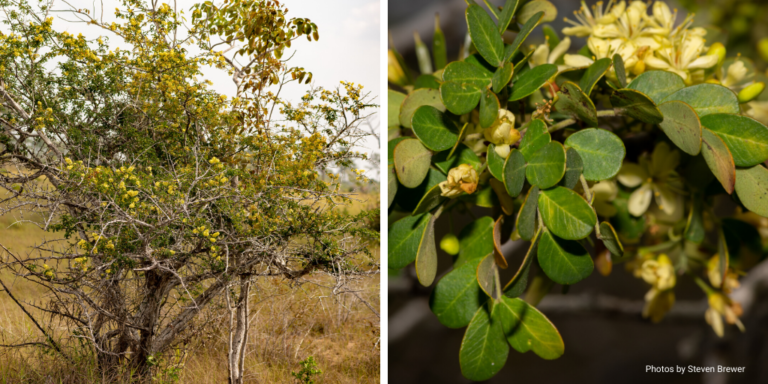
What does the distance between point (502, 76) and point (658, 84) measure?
13cm

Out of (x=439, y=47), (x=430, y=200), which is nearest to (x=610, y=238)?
(x=430, y=200)

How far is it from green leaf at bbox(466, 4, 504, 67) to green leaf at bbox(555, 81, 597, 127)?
0.20 feet

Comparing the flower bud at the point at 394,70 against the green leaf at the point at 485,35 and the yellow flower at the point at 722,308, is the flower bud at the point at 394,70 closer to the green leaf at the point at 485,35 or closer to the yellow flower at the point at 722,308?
the green leaf at the point at 485,35

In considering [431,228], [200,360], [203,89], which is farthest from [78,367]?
[431,228]

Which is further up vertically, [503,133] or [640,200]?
[503,133]

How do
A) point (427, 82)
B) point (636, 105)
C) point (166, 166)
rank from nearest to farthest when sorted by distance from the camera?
point (636, 105) → point (427, 82) → point (166, 166)

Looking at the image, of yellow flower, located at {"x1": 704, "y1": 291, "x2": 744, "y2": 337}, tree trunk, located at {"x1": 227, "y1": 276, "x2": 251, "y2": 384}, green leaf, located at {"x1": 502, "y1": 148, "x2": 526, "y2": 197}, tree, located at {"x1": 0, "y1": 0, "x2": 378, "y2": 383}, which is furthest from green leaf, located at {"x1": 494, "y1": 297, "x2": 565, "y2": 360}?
tree trunk, located at {"x1": 227, "y1": 276, "x2": 251, "y2": 384}

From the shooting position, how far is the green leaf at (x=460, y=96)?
0.34 meters

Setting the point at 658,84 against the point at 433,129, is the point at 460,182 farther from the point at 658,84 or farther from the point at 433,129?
the point at 658,84

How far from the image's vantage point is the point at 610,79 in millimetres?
377

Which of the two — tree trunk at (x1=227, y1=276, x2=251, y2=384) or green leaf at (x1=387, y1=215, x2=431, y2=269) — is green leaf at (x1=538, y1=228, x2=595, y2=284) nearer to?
green leaf at (x1=387, y1=215, x2=431, y2=269)

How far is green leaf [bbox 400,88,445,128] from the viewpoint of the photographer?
377mm

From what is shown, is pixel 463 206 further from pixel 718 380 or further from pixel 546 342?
pixel 718 380

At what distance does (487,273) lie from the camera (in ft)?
1.16
